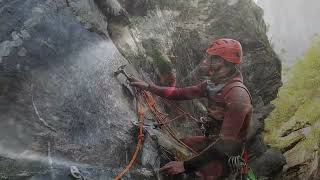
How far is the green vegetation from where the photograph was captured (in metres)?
9.58

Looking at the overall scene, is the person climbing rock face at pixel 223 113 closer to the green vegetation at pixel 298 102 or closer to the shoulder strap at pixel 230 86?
the shoulder strap at pixel 230 86

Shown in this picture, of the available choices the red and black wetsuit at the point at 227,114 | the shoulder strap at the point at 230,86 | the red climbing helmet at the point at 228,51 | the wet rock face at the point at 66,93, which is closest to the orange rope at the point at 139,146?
the wet rock face at the point at 66,93

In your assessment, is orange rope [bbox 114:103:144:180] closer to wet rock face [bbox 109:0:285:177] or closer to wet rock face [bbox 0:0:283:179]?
wet rock face [bbox 0:0:283:179]

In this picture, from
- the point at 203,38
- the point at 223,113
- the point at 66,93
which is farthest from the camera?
the point at 203,38

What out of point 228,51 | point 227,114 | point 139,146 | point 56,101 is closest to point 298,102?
point 228,51

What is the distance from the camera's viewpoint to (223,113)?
15.2 ft

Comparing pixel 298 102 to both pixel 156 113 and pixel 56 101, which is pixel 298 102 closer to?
pixel 156 113

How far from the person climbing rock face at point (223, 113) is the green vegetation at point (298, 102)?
5.07m

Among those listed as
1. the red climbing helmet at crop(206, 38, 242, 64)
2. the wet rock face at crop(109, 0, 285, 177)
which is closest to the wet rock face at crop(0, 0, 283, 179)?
the wet rock face at crop(109, 0, 285, 177)

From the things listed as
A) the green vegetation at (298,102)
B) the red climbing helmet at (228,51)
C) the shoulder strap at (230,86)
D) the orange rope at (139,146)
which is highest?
the red climbing helmet at (228,51)

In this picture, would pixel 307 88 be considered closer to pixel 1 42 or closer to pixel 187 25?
pixel 187 25

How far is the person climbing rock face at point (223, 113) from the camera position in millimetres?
4355

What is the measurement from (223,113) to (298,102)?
20.6 ft

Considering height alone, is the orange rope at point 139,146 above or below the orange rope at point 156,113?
above
